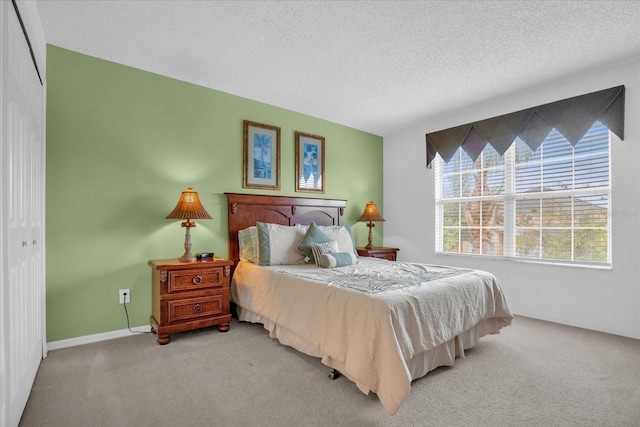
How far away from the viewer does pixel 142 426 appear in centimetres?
164

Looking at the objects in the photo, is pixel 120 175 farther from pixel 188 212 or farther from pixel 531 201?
pixel 531 201

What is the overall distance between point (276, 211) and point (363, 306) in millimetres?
2233

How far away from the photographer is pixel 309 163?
14.2 ft

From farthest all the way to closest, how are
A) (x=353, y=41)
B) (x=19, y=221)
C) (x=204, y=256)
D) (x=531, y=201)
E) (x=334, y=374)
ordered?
(x=531, y=201), (x=204, y=256), (x=353, y=41), (x=334, y=374), (x=19, y=221)

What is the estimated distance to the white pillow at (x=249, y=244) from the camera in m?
3.32

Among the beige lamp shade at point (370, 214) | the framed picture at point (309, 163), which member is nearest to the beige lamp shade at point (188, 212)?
the framed picture at point (309, 163)

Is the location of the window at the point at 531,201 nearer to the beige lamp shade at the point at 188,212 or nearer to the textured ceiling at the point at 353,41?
the textured ceiling at the point at 353,41

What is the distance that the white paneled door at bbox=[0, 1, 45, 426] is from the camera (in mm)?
1404

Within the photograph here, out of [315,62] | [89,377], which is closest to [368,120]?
[315,62]

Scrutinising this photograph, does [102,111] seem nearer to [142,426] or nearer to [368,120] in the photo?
[142,426]

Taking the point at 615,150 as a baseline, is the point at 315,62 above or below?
above

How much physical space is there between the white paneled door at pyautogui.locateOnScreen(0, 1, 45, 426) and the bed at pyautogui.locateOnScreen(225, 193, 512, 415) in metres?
1.57

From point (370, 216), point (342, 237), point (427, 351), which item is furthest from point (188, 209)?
point (370, 216)

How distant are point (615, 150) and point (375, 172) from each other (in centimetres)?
288
